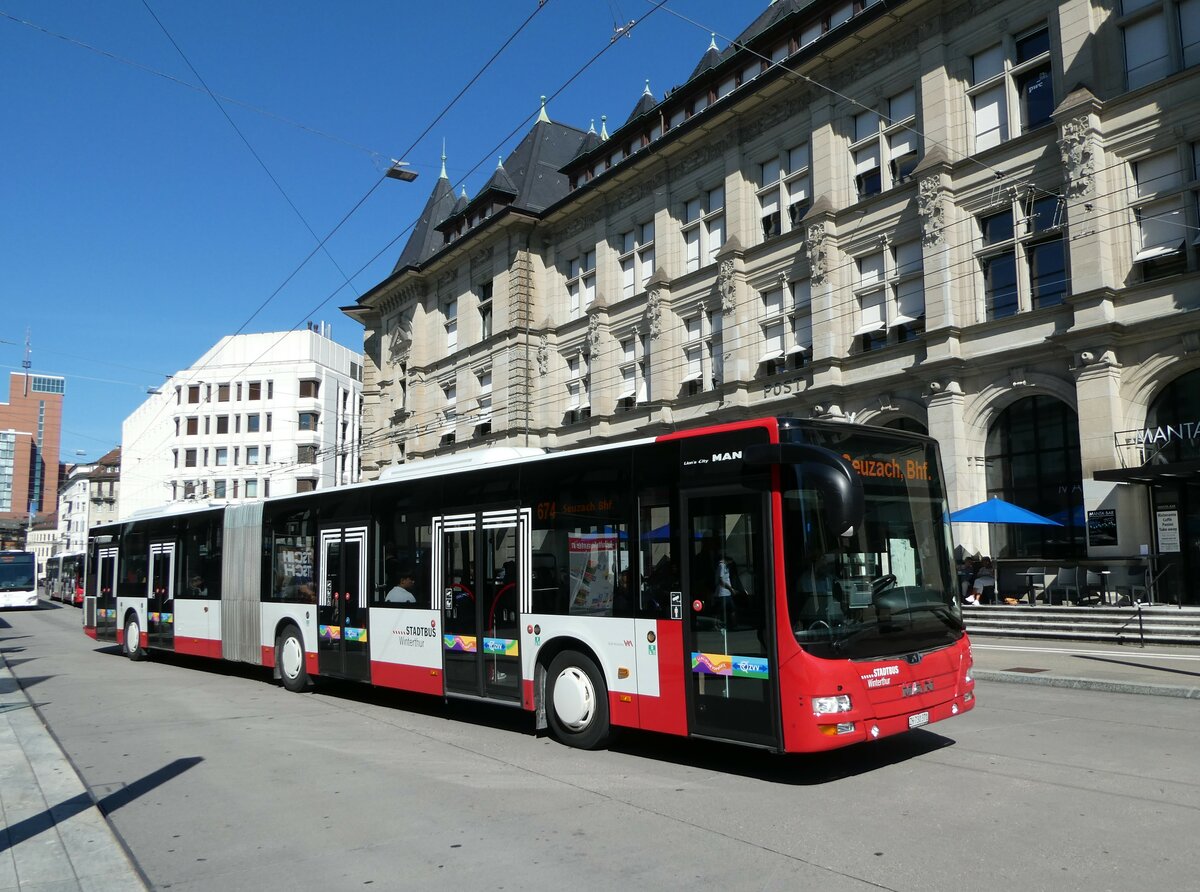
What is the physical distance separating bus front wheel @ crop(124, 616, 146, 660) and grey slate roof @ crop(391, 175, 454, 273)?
A: 32.1 m

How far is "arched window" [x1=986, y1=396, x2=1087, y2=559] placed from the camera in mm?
22609

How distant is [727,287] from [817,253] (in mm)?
3725

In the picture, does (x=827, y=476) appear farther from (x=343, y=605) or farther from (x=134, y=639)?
(x=134, y=639)

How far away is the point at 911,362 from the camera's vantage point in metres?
25.3

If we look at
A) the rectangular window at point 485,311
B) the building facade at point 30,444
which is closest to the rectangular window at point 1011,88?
the rectangular window at point 485,311

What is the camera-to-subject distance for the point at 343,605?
43.4 ft

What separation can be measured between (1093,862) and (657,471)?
466 cm

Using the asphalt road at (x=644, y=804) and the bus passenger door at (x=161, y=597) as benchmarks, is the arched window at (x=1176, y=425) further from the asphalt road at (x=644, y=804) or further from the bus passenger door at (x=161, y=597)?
the bus passenger door at (x=161, y=597)

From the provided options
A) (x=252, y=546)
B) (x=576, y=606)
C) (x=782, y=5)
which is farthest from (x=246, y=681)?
(x=782, y=5)

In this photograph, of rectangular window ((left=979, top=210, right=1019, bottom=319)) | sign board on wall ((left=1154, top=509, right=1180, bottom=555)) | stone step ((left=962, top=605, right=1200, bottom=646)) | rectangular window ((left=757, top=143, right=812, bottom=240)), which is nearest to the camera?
stone step ((left=962, top=605, right=1200, bottom=646))

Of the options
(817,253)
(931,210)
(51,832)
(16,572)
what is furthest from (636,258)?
(16,572)

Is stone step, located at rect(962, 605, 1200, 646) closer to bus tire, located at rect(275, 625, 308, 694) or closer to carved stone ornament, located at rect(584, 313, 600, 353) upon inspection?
bus tire, located at rect(275, 625, 308, 694)

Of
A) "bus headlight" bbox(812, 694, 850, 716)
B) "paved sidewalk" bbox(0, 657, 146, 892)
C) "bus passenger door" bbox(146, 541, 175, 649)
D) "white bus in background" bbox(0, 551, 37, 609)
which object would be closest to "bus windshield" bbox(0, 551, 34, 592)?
"white bus in background" bbox(0, 551, 37, 609)

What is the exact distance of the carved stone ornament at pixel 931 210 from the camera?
24438 millimetres
